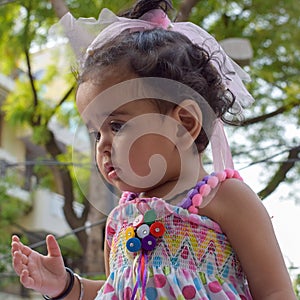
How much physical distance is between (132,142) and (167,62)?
0.14 metres

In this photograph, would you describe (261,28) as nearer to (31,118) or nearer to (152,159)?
(31,118)

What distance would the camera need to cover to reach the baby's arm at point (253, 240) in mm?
1040

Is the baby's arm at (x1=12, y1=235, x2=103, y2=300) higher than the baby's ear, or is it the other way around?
the baby's ear

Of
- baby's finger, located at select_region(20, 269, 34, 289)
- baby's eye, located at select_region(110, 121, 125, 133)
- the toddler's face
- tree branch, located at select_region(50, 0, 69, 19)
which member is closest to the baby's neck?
the toddler's face

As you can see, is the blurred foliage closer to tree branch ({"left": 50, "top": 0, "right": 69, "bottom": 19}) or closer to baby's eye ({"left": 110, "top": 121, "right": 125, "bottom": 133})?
tree branch ({"left": 50, "top": 0, "right": 69, "bottom": 19})

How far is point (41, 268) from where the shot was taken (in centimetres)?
116

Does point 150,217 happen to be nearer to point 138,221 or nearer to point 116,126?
point 138,221

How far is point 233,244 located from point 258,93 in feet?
14.2

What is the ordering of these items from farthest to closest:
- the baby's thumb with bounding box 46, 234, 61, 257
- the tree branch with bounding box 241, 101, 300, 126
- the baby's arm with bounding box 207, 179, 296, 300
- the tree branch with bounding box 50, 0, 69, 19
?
the tree branch with bounding box 241, 101, 300, 126
the tree branch with bounding box 50, 0, 69, 19
the baby's thumb with bounding box 46, 234, 61, 257
the baby's arm with bounding box 207, 179, 296, 300

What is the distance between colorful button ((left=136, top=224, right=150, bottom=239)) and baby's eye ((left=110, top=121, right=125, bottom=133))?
15 cm

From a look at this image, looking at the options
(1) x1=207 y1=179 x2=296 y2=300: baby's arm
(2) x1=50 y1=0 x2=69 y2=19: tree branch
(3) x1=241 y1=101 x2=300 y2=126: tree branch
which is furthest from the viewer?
(3) x1=241 y1=101 x2=300 y2=126: tree branch

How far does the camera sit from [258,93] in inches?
209

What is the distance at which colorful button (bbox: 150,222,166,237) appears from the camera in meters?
1.08

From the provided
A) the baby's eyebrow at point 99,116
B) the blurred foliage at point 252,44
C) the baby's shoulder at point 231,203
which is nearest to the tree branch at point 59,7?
the blurred foliage at point 252,44
